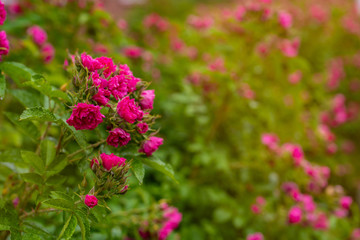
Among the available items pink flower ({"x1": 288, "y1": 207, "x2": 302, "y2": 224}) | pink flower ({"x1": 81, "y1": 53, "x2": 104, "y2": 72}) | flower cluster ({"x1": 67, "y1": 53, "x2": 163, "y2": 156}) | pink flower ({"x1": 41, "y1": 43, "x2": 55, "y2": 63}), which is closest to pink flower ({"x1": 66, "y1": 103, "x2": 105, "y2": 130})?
flower cluster ({"x1": 67, "y1": 53, "x2": 163, "y2": 156})

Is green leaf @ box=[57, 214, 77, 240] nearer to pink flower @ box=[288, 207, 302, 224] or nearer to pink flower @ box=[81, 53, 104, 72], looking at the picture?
pink flower @ box=[81, 53, 104, 72]

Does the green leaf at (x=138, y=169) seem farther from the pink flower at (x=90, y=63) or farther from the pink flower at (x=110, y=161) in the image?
the pink flower at (x=90, y=63)

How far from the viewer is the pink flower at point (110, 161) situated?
0.81 m

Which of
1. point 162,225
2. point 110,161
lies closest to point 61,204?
point 110,161

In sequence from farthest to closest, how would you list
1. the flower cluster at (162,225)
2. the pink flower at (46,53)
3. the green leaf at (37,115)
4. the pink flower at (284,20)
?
the pink flower at (284,20) < the pink flower at (46,53) < the flower cluster at (162,225) < the green leaf at (37,115)

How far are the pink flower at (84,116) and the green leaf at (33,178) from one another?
0.24 meters

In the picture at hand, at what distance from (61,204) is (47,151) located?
232 mm

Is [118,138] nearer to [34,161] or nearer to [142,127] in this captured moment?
[142,127]

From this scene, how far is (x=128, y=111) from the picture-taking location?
81cm

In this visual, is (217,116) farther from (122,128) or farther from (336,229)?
(122,128)

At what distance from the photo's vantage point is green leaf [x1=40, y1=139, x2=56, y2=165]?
98 cm

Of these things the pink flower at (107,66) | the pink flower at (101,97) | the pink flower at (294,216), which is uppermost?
the pink flower at (107,66)

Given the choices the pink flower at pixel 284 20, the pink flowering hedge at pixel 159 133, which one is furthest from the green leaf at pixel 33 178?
the pink flower at pixel 284 20

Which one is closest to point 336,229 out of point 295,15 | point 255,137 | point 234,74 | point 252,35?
point 255,137
